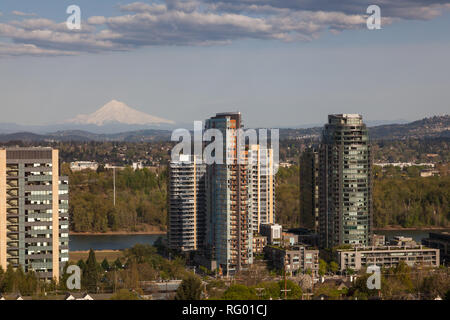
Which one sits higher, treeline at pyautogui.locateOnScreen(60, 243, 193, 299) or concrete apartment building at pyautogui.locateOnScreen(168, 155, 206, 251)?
concrete apartment building at pyautogui.locateOnScreen(168, 155, 206, 251)

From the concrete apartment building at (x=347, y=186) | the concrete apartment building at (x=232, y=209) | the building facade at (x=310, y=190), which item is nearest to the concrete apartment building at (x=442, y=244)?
the concrete apartment building at (x=347, y=186)

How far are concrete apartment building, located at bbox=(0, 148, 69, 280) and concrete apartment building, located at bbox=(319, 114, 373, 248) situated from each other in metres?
6.55

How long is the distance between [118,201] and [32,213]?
47.0ft

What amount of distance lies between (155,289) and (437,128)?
51.6m

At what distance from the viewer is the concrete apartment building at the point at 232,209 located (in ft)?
49.8

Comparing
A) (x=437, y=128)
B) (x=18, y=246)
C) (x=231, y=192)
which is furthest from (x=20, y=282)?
(x=437, y=128)

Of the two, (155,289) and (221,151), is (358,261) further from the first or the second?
(155,289)

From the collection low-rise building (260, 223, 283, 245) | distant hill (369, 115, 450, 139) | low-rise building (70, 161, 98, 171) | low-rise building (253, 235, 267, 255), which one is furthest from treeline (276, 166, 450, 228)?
distant hill (369, 115, 450, 139)

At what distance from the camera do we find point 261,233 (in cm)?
1756

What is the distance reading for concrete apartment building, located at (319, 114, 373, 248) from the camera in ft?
53.4

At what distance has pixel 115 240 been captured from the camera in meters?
21.8

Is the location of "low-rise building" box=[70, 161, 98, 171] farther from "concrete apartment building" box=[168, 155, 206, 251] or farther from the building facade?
"concrete apartment building" box=[168, 155, 206, 251]

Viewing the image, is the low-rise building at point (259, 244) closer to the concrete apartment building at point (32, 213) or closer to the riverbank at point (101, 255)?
the riverbank at point (101, 255)

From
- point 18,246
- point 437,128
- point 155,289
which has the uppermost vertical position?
point 437,128
